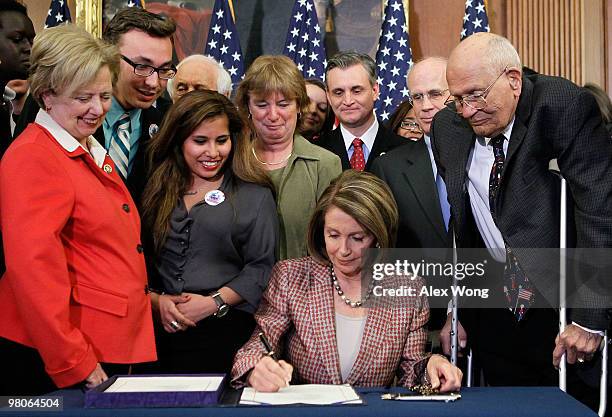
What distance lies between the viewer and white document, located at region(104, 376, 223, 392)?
6.57ft

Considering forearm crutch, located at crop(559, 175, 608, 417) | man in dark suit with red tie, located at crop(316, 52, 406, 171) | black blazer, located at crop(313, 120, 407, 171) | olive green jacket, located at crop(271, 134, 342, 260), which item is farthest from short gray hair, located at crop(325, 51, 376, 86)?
forearm crutch, located at crop(559, 175, 608, 417)

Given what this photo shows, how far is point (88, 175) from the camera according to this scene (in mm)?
2406

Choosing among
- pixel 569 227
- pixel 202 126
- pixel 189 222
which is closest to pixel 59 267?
pixel 189 222

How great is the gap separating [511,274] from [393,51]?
12.5 feet

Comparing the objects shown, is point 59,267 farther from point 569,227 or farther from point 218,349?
point 569,227

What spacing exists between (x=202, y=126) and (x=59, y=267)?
A: 2.98 ft

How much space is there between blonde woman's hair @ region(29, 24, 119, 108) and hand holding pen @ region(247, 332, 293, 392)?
1.04 metres

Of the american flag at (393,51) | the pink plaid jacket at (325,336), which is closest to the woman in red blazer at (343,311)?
the pink plaid jacket at (325,336)

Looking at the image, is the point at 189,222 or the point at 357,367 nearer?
the point at 357,367

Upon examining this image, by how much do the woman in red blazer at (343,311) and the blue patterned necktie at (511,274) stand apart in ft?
1.28

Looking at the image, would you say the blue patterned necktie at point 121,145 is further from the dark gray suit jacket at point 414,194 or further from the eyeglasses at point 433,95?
the eyeglasses at point 433,95

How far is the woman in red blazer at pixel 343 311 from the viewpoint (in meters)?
2.46

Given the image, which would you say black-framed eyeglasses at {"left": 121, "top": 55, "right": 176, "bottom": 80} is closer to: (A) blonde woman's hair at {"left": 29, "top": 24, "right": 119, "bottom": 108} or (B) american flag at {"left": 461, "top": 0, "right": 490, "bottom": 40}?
(A) blonde woman's hair at {"left": 29, "top": 24, "right": 119, "bottom": 108}

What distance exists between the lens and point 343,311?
2.58 m
